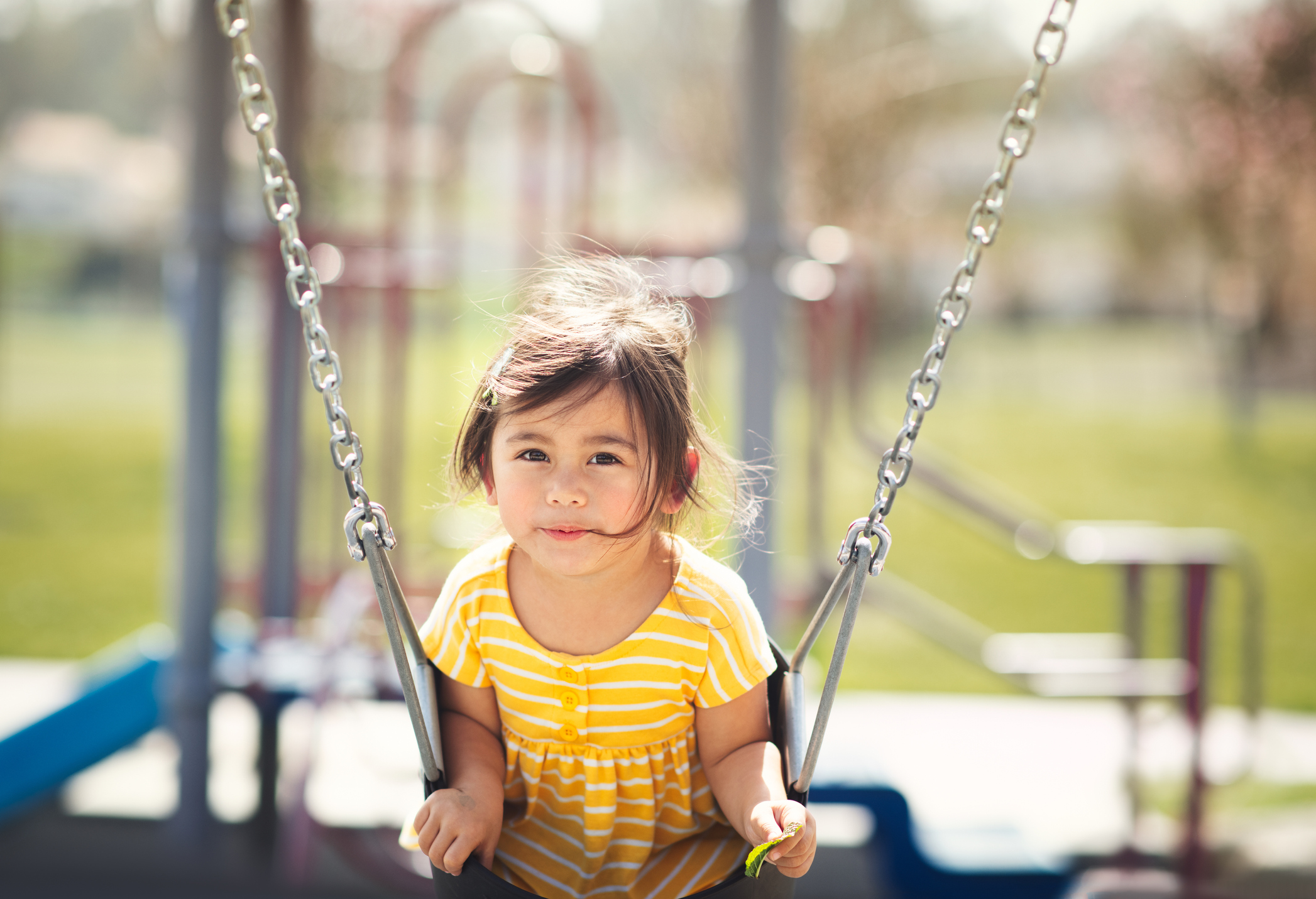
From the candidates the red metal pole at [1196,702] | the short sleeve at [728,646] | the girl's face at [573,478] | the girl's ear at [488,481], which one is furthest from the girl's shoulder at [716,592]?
the red metal pole at [1196,702]

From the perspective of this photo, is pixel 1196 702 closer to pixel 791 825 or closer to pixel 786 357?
pixel 786 357

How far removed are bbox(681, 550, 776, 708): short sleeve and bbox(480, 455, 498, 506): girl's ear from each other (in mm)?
249

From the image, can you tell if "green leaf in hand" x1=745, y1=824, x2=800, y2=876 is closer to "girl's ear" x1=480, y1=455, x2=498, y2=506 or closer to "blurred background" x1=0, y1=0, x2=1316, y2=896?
"girl's ear" x1=480, y1=455, x2=498, y2=506

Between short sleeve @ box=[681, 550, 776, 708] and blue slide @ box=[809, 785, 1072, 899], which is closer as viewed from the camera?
short sleeve @ box=[681, 550, 776, 708]

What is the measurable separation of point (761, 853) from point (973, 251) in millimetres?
695

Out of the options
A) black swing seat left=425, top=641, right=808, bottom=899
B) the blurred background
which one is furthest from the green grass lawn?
black swing seat left=425, top=641, right=808, bottom=899

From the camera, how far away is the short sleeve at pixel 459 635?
4.50ft

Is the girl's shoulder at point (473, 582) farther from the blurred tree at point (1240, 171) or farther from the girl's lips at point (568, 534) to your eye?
the blurred tree at point (1240, 171)

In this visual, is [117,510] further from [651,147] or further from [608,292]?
[608,292]

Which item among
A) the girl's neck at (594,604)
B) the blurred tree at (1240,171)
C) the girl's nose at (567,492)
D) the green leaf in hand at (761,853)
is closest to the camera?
the green leaf in hand at (761,853)

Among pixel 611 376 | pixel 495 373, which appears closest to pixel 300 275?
pixel 495 373

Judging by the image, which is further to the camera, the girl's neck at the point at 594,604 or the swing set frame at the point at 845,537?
the girl's neck at the point at 594,604

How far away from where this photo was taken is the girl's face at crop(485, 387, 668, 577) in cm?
125

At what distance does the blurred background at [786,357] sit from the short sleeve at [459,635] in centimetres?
16
